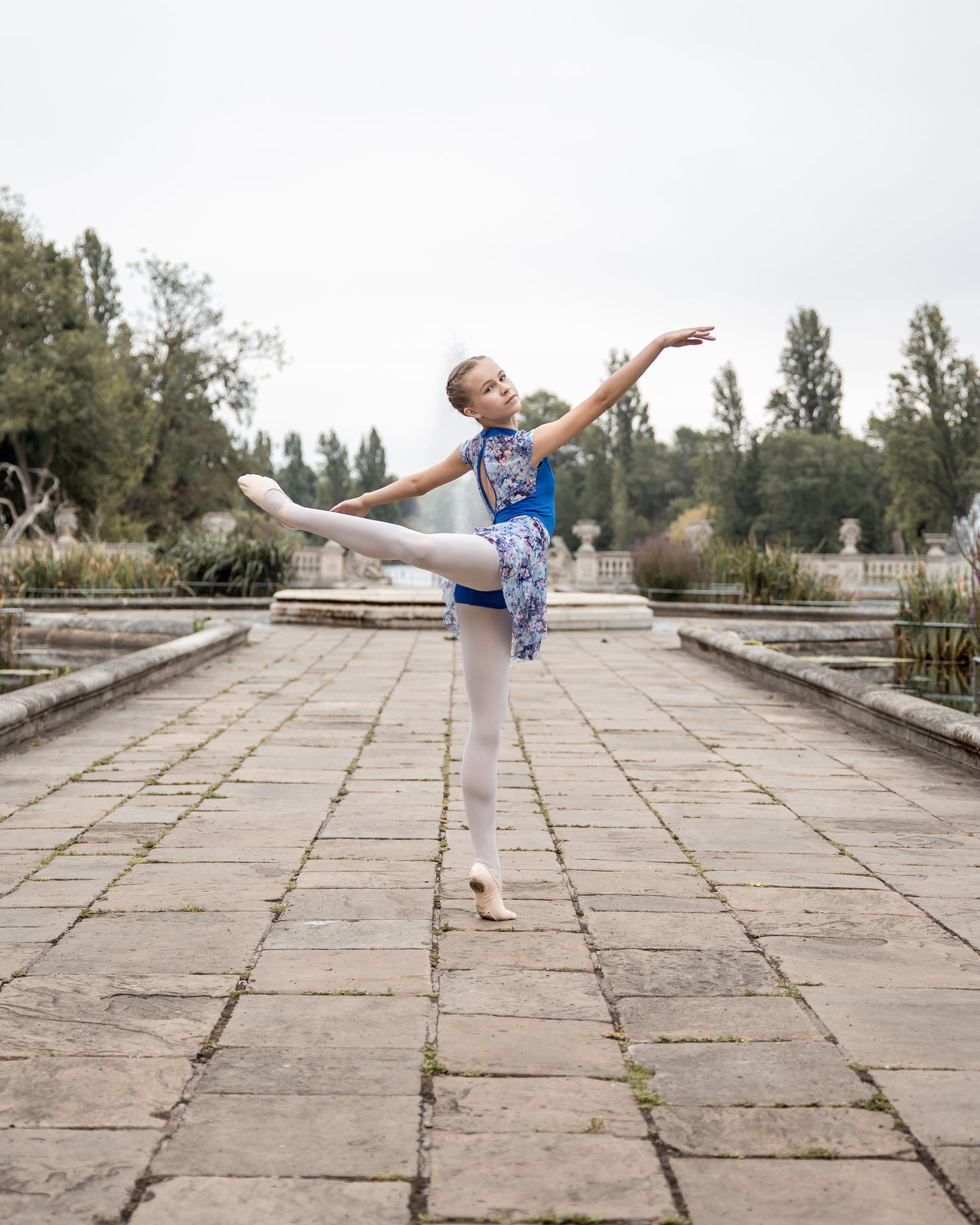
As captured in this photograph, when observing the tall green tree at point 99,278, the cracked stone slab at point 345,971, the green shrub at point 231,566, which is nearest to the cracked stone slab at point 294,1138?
the cracked stone slab at point 345,971

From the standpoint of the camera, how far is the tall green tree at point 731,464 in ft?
197

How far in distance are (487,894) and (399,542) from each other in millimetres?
1025

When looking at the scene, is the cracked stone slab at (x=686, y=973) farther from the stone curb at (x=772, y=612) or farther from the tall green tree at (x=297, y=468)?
the tall green tree at (x=297, y=468)

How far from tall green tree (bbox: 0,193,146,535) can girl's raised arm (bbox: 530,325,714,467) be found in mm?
33080

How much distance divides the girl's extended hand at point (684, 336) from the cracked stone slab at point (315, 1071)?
1.97m

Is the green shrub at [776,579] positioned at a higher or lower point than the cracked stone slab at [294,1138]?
higher

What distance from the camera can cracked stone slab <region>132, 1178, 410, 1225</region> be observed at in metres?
1.81

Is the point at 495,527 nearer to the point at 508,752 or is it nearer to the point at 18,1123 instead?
the point at 18,1123

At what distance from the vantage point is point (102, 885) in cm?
369

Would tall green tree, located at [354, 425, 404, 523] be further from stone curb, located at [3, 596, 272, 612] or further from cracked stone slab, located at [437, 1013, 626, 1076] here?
cracked stone slab, located at [437, 1013, 626, 1076]

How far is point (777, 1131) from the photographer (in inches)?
83.4

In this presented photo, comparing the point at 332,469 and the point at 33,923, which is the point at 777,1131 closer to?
the point at 33,923

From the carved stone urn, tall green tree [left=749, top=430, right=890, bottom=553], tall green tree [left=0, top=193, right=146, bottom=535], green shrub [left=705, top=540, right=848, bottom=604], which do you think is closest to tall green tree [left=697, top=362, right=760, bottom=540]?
tall green tree [left=749, top=430, right=890, bottom=553]

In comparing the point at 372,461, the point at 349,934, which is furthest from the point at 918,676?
the point at 372,461
